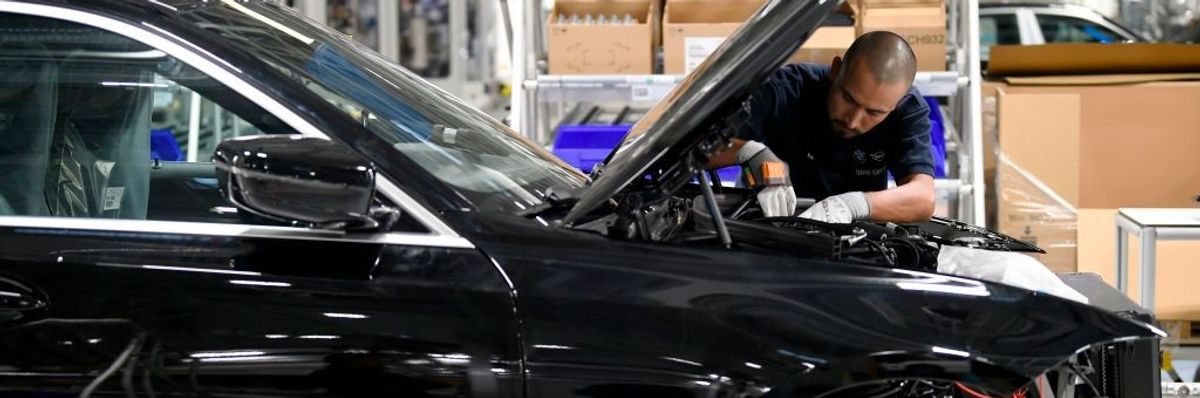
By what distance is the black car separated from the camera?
2.35 m

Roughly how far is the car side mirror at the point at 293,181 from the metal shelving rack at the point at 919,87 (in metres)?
3.76

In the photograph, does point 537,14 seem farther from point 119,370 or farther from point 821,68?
point 119,370

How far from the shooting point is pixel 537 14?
663 cm

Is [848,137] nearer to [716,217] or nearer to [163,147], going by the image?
[716,217]

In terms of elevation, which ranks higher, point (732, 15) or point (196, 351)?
Answer: point (732, 15)

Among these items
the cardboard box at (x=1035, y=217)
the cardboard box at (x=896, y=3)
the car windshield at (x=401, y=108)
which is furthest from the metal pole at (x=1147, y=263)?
the car windshield at (x=401, y=108)

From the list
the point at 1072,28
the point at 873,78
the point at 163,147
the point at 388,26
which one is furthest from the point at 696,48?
the point at 1072,28

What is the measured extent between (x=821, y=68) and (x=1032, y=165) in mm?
2523

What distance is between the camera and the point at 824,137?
4.18 m

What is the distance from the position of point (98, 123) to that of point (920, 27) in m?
4.05

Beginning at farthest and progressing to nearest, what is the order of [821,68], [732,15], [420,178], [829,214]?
[732,15] → [821,68] → [829,214] → [420,178]

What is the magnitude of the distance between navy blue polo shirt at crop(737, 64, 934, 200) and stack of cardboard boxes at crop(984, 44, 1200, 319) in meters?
2.29

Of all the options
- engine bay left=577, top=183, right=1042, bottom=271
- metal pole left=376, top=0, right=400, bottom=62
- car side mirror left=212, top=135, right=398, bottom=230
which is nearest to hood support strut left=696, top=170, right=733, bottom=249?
engine bay left=577, top=183, right=1042, bottom=271

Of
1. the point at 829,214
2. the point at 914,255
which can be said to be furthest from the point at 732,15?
the point at 914,255
